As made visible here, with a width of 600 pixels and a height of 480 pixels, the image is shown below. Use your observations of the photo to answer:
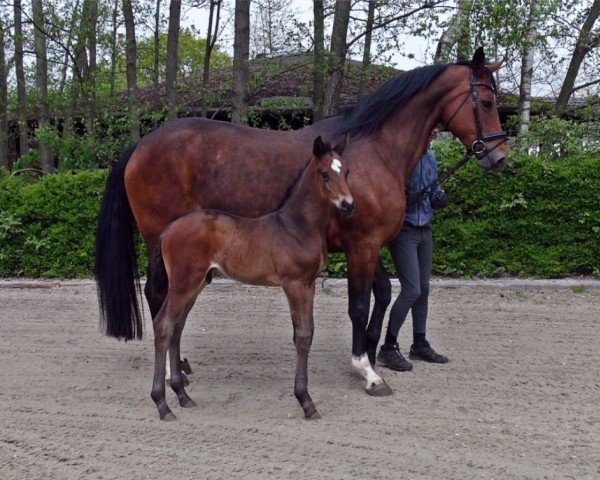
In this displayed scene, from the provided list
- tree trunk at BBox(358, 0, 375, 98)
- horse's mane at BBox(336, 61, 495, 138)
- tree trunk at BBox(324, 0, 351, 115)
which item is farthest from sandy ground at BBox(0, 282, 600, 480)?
tree trunk at BBox(358, 0, 375, 98)

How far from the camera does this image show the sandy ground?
134 inches

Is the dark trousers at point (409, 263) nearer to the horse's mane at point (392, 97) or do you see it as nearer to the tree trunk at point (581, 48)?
the horse's mane at point (392, 97)

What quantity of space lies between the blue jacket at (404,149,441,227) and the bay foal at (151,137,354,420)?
1.08 m

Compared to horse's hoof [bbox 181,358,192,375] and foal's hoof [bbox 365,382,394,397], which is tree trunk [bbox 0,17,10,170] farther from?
foal's hoof [bbox 365,382,394,397]

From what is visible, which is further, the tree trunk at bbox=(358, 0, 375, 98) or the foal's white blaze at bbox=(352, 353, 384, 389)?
the tree trunk at bbox=(358, 0, 375, 98)

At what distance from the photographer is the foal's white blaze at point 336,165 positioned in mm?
3855

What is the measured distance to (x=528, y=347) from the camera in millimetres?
5730

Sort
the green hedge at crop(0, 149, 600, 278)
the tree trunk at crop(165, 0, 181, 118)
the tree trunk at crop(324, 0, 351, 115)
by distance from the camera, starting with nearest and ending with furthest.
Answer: the green hedge at crop(0, 149, 600, 278), the tree trunk at crop(324, 0, 351, 115), the tree trunk at crop(165, 0, 181, 118)

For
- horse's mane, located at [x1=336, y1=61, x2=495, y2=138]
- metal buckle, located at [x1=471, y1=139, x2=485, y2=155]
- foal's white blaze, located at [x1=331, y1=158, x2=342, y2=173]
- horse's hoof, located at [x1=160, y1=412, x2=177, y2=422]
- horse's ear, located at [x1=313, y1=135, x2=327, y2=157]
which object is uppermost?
horse's mane, located at [x1=336, y1=61, x2=495, y2=138]

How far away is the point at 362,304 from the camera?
4668 millimetres

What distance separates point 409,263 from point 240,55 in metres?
6.78

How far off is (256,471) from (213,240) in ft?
4.95

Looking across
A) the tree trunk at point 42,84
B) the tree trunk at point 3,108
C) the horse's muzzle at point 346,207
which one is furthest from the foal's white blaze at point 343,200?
the tree trunk at point 3,108

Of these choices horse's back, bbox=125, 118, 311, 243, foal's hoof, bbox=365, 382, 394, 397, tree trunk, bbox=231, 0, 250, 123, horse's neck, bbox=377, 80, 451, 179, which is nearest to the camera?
foal's hoof, bbox=365, 382, 394, 397
